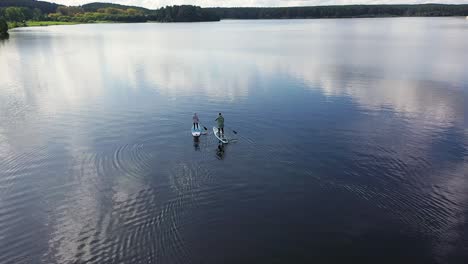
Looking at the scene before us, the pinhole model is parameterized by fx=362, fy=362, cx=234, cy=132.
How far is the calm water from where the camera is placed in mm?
18359

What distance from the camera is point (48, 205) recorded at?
72.2 ft

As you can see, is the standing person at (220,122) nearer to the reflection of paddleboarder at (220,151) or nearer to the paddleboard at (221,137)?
the paddleboard at (221,137)

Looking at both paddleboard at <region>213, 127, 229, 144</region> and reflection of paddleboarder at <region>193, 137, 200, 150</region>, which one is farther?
paddleboard at <region>213, 127, 229, 144</region>

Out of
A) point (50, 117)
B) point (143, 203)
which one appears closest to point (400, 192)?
point (143, 203)

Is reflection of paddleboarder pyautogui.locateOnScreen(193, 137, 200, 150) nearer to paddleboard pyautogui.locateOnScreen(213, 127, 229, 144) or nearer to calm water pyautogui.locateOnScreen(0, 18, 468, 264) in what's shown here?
calm water pyautogui.locateOnScreen(0, 18, 468, 264)

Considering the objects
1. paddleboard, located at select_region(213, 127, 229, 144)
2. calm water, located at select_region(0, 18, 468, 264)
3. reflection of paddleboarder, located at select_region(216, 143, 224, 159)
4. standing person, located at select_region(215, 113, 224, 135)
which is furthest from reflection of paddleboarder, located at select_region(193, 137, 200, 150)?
standing person, located at select_region(215, 113, 224, 135)

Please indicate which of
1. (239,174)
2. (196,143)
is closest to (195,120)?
(196,143)

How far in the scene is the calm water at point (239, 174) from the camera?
18.4m

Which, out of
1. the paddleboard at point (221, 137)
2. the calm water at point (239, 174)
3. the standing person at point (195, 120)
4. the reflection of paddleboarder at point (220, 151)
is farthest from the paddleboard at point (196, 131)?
the reflection of paddleboarder at point (220, 151)

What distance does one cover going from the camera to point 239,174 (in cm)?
2566

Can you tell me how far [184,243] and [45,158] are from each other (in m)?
16.4

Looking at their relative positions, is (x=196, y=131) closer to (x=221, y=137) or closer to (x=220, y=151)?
(x=221, y=137)

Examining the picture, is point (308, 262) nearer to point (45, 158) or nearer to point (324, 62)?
point (45, 158)

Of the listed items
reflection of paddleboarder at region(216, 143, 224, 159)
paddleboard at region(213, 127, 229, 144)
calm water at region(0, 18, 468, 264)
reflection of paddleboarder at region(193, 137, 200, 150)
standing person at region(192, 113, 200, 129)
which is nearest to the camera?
calm water at region(0, 18, 468, 264)
